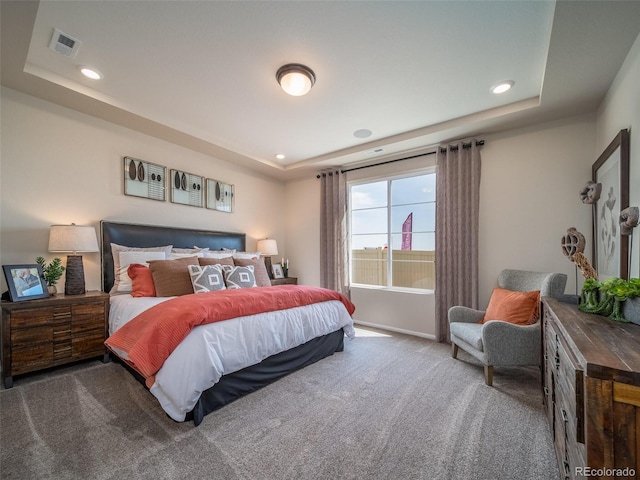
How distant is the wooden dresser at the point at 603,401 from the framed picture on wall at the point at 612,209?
44.7 inches

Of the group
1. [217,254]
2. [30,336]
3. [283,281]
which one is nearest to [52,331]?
[30,336]

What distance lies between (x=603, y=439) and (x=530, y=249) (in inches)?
109

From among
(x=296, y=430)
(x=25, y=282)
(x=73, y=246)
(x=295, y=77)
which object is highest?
(x=295, y=77)

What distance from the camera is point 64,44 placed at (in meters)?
2.03

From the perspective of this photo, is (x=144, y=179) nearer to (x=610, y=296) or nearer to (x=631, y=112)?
(x=610, y=296)

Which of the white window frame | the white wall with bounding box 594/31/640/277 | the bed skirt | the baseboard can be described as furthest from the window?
the white wall with bounding box 594/31/640/277

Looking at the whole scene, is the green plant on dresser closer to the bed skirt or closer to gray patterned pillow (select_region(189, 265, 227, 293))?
the bed skirt

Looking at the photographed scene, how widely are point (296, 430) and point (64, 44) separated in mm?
3231

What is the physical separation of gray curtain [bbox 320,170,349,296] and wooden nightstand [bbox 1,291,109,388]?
2968 millimetres

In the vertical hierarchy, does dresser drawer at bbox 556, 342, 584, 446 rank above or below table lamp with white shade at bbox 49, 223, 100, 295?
below

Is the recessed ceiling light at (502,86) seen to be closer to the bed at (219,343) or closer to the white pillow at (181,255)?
the bed at (219,343)

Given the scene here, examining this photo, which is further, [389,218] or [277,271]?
[277,271]

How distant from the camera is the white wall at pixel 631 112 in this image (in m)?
1.74

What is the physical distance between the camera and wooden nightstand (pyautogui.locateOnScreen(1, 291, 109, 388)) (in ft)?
7.32
